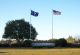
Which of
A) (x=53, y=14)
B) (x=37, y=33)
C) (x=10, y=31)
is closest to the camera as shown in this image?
(x=53, y=14)

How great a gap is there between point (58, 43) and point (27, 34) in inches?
1140

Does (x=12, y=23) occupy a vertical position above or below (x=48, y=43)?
above

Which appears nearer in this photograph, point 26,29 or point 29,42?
point 29,42

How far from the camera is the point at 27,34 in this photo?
390 feet

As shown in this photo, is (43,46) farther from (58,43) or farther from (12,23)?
(12,23)

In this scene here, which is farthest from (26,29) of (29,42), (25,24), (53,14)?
(53,14)

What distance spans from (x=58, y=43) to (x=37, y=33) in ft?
113

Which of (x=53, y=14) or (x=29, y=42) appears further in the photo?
(x=29, y=42)

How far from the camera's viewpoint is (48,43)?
89.4m

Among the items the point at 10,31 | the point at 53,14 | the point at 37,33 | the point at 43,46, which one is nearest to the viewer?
the point at 53,14

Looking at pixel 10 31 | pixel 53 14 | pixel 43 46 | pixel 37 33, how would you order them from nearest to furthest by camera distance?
pixel 53 14 → pixel 43 46 → pixel 10 31 → pixel 37 33

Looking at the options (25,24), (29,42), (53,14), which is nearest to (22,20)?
(25,24)

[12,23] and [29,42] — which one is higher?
[12,23]

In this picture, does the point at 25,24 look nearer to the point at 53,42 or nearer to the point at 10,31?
the point at 10,31
